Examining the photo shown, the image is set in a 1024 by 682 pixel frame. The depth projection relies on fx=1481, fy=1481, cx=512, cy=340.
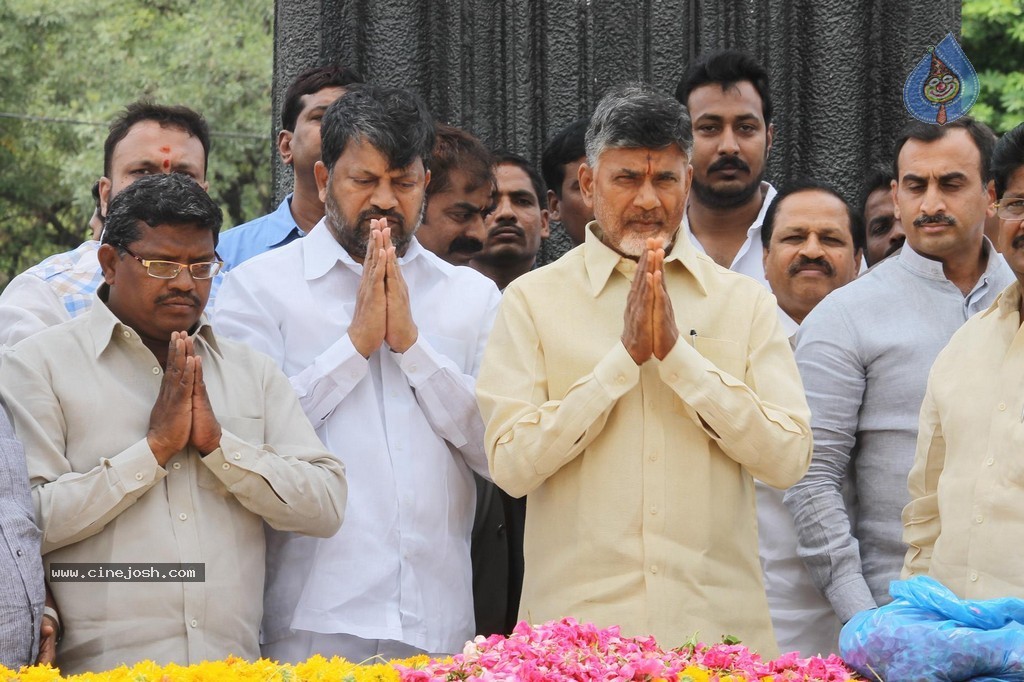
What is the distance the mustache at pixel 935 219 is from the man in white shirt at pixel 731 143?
664 millimetres

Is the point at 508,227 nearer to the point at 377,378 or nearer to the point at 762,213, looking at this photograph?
the point at 762,213

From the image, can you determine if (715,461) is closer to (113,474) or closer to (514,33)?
(113,474)

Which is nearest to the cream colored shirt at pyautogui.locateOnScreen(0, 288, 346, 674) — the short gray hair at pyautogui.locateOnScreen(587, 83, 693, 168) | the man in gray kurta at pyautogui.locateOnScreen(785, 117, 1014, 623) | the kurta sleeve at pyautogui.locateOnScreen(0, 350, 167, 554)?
the kurta sleeve at pyautogui.locateOnScreen(0, 350, 167, 554)

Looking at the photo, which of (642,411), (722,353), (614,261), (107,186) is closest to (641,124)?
(614,261)

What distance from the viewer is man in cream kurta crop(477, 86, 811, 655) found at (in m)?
3.52

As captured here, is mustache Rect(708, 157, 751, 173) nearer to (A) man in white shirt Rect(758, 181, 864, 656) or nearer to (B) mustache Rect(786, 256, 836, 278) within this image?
(A) man in white shirt Rect(758, 181, 864, 656)

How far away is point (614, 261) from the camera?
3.79 meters

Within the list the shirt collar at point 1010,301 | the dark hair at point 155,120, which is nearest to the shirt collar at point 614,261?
the shirt collar at point 1010,301

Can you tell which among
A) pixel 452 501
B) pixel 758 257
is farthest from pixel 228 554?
pixel 758 257

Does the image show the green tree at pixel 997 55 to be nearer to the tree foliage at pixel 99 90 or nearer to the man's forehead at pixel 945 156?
the tree foliage at pixel 99 90

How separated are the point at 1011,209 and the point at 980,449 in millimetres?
591

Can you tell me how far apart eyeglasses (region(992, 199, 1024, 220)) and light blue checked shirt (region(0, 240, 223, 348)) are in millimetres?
2209

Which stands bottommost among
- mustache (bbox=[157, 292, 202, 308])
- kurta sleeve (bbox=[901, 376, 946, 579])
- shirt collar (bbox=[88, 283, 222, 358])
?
kurta sleeve (bbox=[901, 376, 946, 579])

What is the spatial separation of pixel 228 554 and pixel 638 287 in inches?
46.6
